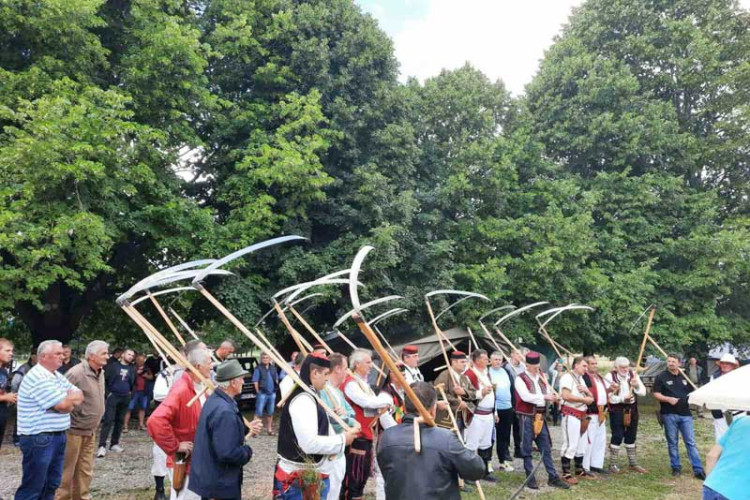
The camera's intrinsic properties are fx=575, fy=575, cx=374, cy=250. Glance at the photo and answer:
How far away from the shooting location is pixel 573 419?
353 inches

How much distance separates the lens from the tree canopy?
1227cm

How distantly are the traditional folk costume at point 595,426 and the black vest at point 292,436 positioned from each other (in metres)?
5.81

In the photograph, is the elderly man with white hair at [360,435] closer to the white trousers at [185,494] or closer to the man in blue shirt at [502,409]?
the white trousers at [185,494]

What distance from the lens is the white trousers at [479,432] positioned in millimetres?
8797

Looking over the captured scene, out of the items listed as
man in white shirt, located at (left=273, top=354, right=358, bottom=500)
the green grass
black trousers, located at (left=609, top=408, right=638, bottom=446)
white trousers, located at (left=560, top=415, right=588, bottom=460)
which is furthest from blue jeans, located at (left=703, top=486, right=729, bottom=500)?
black trousers, located at (left=609, top=408, right=638, bottom=446)

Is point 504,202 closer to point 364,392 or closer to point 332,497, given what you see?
point 364,392

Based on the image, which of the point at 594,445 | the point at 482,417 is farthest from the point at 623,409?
the point at 482,417

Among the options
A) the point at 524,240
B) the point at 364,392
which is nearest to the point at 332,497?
the point at 364,392

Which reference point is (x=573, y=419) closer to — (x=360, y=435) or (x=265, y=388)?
(x=360, y=435)

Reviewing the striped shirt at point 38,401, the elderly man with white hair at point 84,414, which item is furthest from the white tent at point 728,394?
the elderly man with white hair at point 84,414

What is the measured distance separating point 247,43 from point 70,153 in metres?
6.16

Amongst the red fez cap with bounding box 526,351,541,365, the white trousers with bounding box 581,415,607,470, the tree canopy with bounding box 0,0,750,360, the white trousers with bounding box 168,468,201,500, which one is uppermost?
the tree canopy with bounding box 0,0,750,360

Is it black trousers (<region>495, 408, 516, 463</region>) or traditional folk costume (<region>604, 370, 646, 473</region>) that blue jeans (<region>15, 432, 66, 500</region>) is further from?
traditional folk costume (<region>604, 370, 646, 473</region>)

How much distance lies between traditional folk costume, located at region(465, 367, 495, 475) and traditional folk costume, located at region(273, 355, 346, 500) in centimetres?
436
